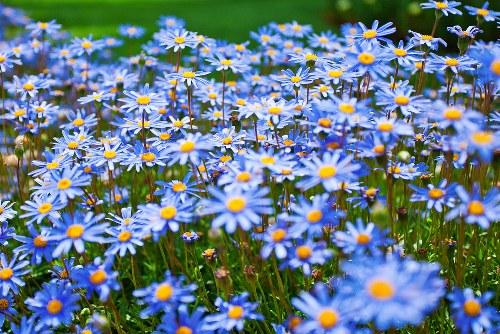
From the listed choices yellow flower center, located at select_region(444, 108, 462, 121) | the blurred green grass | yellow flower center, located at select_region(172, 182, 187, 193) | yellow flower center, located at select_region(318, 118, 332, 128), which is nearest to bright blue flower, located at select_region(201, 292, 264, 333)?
yellow flower center, located at select_region(172, 182, 187, 193)

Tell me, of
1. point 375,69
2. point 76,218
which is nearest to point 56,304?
point 76,218

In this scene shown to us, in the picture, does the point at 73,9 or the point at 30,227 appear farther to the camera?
the point at 73,9

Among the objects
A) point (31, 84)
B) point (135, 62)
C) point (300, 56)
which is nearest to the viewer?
point (300, 56)

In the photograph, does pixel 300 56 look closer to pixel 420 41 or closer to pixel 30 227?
pixel 420 41

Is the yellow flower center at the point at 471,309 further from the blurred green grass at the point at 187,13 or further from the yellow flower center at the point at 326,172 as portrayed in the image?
the blurred green grass at the point at 187,13

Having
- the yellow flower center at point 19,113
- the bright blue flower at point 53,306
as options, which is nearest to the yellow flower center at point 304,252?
the bright blue flower at point 53,306

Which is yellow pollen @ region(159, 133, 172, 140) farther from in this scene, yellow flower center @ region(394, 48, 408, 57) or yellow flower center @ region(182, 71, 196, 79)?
yellow flower center @ region(394, 48, 408, 57)

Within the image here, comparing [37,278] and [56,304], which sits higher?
[56,304]

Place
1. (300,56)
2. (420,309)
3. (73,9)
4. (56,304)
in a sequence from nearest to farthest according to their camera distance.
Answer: (420,309)
(56,304)
(300,56)
(73,9)
